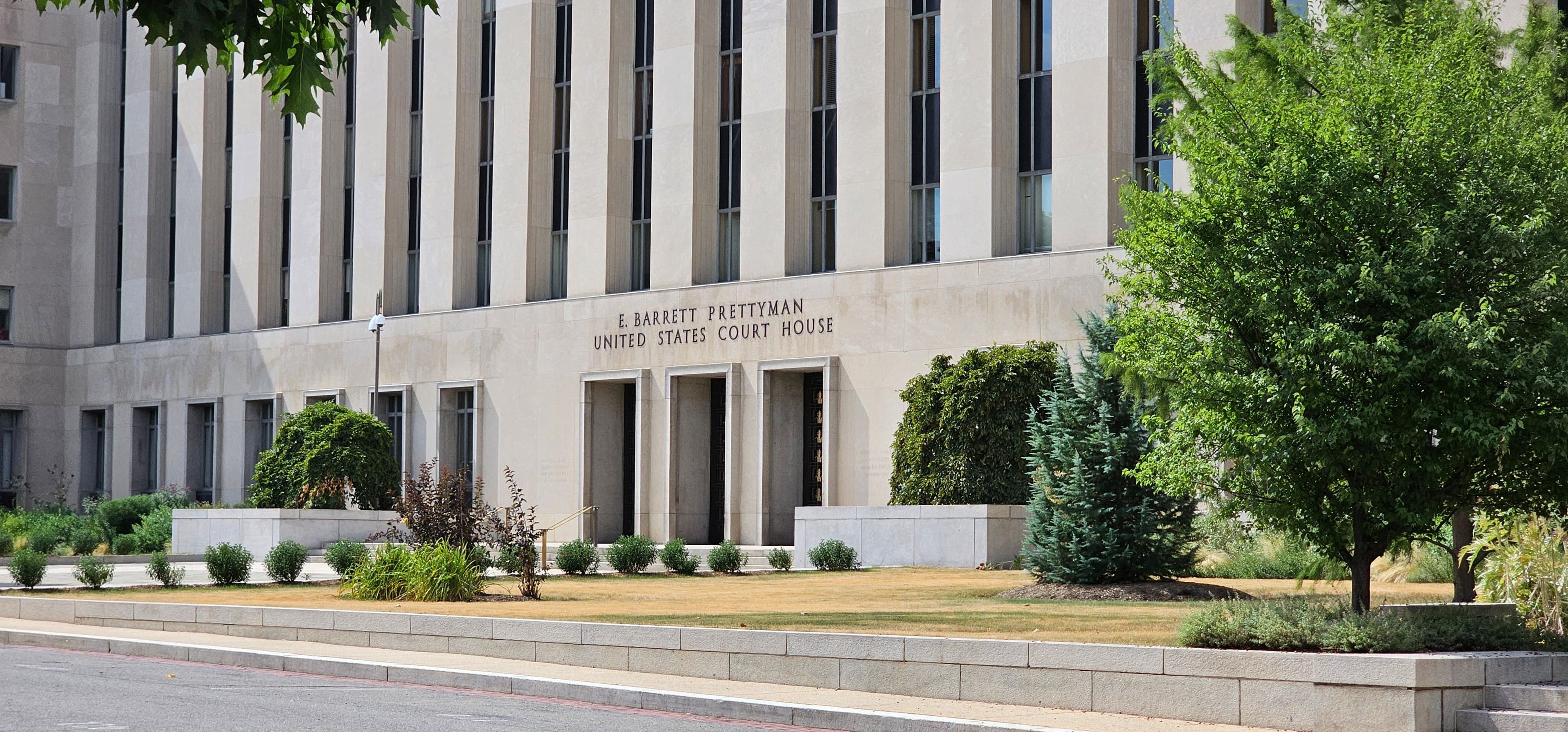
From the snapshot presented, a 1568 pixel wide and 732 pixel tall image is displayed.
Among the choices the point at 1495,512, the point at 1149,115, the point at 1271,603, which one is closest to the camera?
the point at 1271,603

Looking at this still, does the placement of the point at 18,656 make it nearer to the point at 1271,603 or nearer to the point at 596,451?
the point at 1271,603

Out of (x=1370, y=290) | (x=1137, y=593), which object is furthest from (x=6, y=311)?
(x=1370, y=290)

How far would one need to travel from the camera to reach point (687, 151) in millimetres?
41500

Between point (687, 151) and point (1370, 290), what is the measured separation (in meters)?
29.6

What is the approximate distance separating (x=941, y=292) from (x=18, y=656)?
22.4 meters

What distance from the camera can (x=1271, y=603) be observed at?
13.6 m

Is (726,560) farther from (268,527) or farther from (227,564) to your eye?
(268,527)

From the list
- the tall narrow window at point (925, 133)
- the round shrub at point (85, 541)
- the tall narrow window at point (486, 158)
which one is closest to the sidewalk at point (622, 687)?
the round shrub at point (85, 541)

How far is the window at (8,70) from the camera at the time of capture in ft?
195

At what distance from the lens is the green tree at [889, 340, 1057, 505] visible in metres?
31.2

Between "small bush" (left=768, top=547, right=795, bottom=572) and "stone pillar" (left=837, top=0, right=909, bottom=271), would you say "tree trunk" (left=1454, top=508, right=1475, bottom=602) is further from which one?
"stone pillar" (left=837, top=0, right=909, bottom=271)

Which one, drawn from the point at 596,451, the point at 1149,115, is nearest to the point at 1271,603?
the point at 1149,115

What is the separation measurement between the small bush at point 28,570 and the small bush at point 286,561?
3.54m

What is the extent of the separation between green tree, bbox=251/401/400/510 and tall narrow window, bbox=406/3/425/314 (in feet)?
23.1
